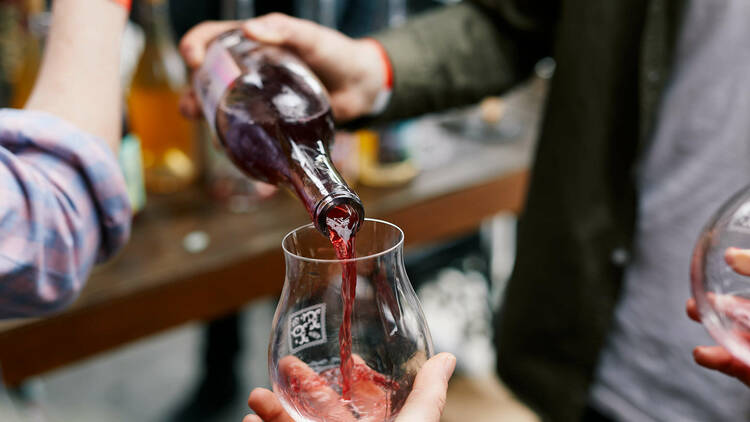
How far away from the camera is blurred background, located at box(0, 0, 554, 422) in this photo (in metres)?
1.07

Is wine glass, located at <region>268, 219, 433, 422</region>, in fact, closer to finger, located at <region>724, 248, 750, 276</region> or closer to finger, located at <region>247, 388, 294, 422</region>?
finger, located at <region>247, 388, 294, 422</region>

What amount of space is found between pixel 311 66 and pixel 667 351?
0.56 metres

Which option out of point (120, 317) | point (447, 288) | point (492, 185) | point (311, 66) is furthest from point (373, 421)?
point (447, 288)

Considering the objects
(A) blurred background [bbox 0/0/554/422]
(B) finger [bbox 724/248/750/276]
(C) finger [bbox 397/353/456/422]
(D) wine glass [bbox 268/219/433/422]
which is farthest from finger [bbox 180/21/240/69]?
(B) finger [bbox 724/248/750/276]

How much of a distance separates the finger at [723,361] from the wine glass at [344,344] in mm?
270

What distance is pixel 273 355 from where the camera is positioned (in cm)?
49

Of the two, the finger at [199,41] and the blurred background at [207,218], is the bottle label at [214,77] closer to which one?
the finger at [199,41]

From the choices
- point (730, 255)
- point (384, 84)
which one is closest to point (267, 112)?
point (384, 84)

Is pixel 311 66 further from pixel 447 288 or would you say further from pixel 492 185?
pixel 447 288

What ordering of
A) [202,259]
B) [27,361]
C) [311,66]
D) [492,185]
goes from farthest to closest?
1. [492,185]
2. [202,259]
3. [27,361]
4. [311,66]

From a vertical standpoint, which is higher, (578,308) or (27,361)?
(578,308)

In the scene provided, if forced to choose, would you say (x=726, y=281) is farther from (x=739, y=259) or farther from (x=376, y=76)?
(x=376, y=76)

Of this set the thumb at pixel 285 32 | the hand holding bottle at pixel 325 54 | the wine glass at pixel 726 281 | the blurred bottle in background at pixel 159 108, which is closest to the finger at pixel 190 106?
the hand holding bottle at pixel 325 54

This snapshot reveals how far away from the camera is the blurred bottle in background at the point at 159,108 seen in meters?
1.35
